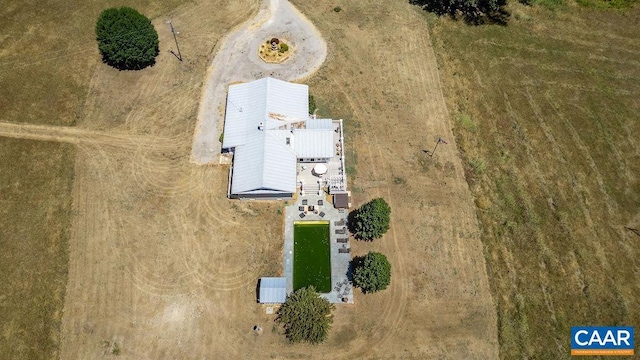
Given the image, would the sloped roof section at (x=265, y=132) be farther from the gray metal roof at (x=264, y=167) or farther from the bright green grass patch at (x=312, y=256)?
the bright green grass patch at (x=312, y=256)

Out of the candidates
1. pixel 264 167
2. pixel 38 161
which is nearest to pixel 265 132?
pixel 264 167

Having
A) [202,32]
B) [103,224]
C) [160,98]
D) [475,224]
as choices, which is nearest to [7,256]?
[103,224]

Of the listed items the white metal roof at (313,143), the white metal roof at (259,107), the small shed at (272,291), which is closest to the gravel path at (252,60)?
the white metal roof at (259,107)

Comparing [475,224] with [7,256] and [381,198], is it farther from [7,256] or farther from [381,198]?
[7,256]

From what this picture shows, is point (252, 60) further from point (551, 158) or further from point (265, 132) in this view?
point (551, 158)

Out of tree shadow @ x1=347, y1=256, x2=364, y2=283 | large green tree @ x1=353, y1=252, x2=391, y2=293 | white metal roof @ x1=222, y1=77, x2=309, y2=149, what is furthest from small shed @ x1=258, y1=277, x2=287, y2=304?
white metal roof @ x1=222, y1=77, x2=309, y2=149
